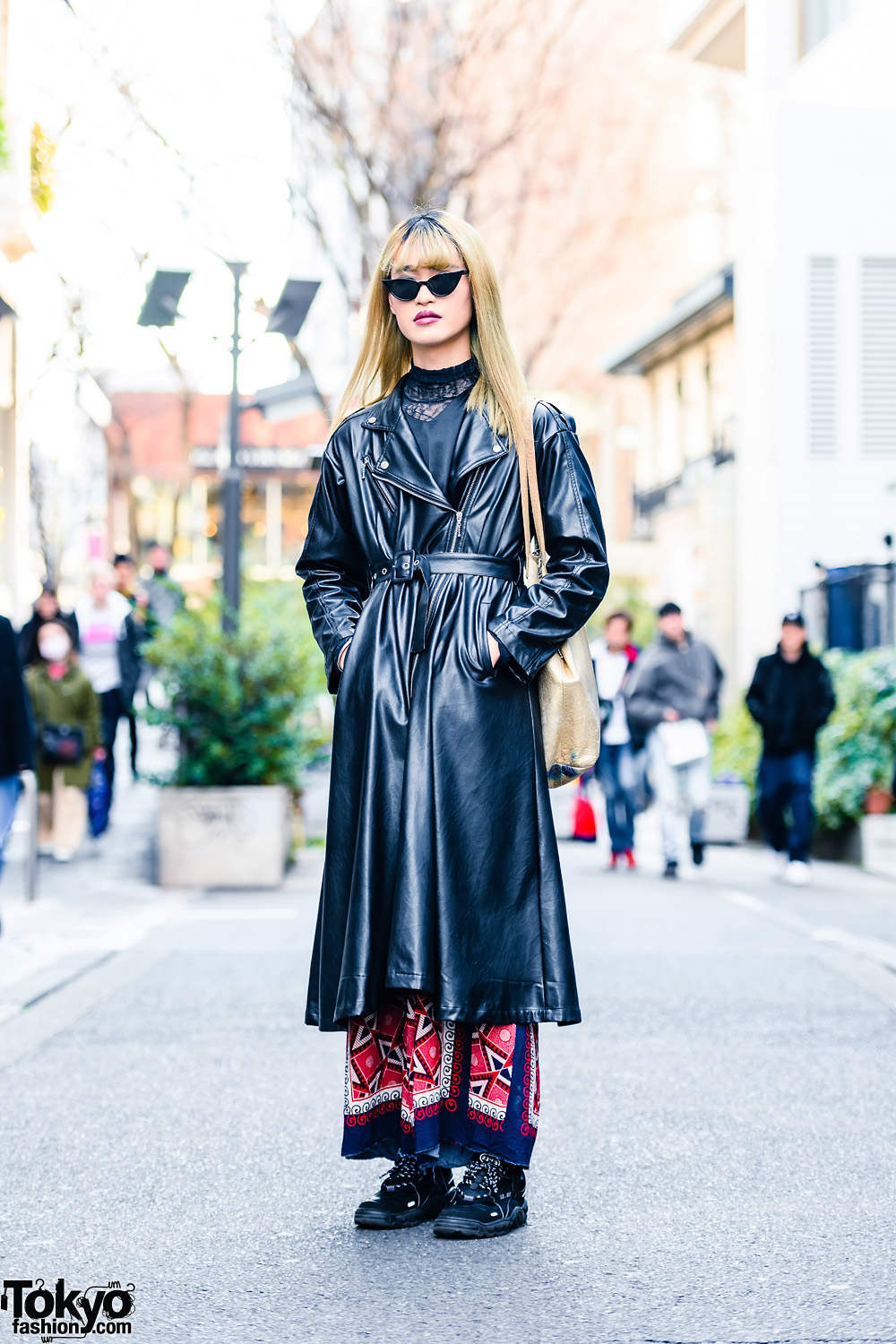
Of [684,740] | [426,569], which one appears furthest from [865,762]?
[426,569]

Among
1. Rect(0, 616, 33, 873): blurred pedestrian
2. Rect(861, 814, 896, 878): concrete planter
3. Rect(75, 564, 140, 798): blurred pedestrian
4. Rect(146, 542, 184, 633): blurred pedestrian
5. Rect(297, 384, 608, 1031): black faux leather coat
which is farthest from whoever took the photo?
Rect(75, 564, 140, 798): blurred pedestrian

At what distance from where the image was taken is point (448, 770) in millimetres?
3625

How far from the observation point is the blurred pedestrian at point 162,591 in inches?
490

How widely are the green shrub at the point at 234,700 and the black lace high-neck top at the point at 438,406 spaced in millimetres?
7719

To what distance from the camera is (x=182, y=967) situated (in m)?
7.64

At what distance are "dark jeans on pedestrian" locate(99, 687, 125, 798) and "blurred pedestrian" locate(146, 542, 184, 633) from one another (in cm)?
72

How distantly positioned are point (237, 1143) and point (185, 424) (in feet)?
73.8

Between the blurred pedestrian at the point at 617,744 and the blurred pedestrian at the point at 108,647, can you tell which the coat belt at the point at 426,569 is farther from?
the blurred pedestrian at the point at 108,647

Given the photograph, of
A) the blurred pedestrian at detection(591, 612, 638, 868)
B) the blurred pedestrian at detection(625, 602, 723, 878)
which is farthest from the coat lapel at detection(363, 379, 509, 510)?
the blurred pedestrian at detection(591, 612, 638, 868)

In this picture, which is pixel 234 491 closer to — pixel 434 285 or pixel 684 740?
pixel 684 740

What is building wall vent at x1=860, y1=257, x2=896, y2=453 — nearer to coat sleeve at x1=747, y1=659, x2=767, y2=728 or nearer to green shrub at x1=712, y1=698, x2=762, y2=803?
green shrub at x1=712, y1=698, x2=762, y2=803

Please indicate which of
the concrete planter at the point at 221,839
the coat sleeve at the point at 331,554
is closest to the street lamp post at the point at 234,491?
the concrete planter at the point at 221,839

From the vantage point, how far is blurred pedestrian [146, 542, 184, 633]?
40.9 ft

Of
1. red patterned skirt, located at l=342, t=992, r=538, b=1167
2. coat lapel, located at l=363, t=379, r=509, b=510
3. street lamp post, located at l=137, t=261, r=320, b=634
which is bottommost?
red patterned skirt, located at l=342, t=992, r=538, b=1167
